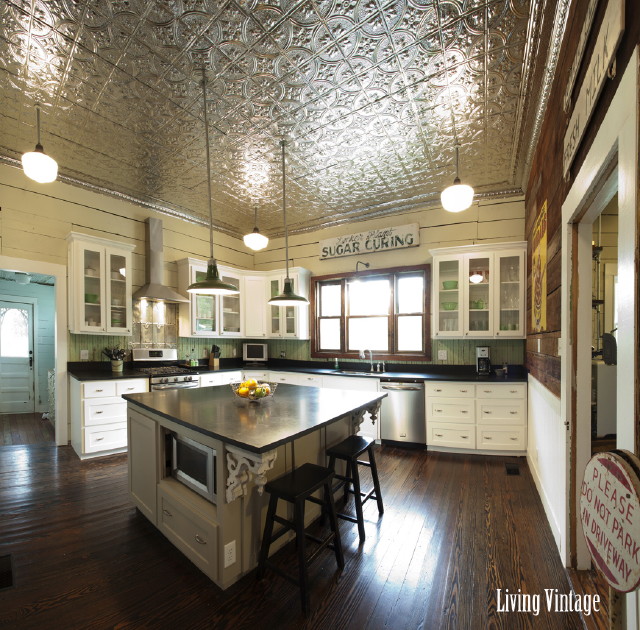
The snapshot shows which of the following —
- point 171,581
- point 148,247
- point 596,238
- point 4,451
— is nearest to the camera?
point 171,581

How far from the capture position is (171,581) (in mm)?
1878

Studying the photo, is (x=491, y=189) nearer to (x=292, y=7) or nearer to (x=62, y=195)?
(x=292, y=7)

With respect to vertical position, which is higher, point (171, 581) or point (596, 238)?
point (596, 238)

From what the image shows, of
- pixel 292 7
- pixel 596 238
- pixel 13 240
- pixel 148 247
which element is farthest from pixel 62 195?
pixel 596 238

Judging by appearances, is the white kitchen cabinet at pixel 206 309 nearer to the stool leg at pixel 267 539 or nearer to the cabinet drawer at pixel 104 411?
the cabinet drawer at pixel 104 411

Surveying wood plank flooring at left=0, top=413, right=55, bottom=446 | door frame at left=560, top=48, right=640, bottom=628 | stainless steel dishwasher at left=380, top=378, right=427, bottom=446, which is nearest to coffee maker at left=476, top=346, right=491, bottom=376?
stainless steel dishwasher at left=380, top=378, right=427, bottom=446

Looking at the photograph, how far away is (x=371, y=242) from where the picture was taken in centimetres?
519

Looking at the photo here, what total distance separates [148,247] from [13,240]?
1468 millimetres

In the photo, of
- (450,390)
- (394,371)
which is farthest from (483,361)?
(394,371)

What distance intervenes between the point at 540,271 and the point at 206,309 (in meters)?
4.55

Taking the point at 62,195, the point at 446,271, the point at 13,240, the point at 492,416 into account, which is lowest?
the point at 492,416

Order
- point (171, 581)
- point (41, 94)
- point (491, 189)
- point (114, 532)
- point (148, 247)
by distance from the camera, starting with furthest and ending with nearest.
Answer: point (148, 247) → point (491, 189) → point (41, 94) → point (114, 532) → point (171, 581)

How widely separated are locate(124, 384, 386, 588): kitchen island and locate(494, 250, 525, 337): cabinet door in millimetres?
2252

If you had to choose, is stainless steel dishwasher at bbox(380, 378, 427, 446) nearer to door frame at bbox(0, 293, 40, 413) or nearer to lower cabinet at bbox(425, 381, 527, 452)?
lower cabinet at bbox(425, 381, 527, 452)
